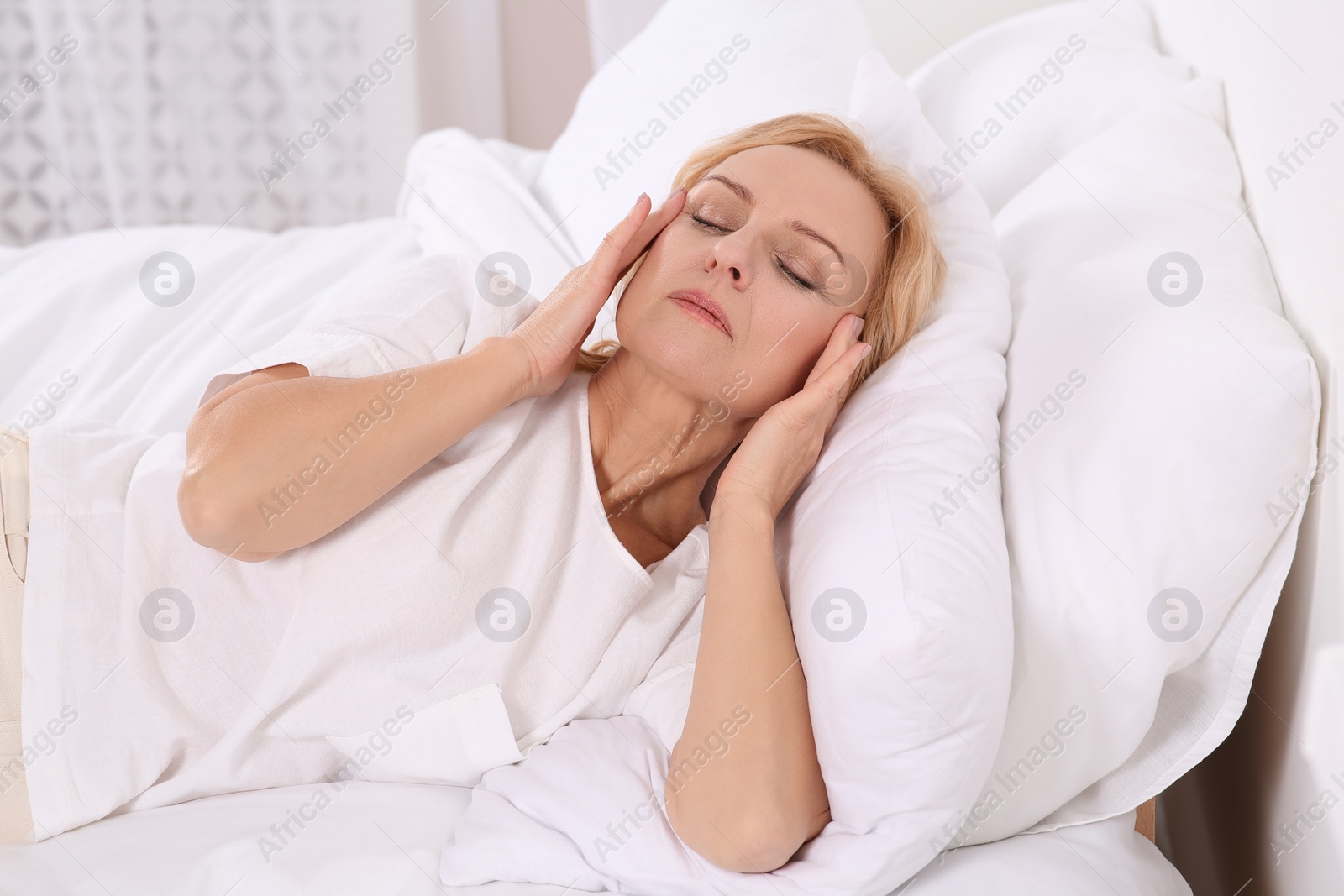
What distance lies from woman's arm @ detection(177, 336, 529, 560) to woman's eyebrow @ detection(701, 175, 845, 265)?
389 millimetres

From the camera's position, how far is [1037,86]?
1623mm

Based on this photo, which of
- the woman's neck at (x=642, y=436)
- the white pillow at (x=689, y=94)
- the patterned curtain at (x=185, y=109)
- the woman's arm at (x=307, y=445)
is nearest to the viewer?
the woman's arm at (x=307, y=445)

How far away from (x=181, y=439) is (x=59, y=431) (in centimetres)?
13

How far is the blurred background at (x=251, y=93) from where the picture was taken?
2.95 metres

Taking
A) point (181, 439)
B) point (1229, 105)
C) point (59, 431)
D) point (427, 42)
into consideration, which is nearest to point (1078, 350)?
point (1229, 105)

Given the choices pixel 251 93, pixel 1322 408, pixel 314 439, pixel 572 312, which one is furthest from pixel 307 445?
pixel 251 93

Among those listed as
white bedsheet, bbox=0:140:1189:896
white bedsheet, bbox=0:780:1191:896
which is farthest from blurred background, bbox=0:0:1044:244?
white bedsheet, bbox=0:780:1191:896

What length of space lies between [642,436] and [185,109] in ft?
8.21

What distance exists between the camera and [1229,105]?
4.48ft

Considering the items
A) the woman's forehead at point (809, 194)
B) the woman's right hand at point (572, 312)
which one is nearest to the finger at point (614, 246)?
the woman's right hand at point (572, 312)

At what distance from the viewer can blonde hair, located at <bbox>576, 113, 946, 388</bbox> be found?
4.26 feet

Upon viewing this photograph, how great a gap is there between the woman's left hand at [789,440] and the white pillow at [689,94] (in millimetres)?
506

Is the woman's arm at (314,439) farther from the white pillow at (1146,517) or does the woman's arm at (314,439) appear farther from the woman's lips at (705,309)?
the white pillow at (1146,517)

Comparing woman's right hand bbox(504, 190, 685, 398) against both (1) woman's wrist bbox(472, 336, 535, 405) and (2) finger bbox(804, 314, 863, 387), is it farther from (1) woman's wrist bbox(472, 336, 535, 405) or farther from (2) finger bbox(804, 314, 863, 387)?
(2) finger bbox(804, 314, 863, 387)
